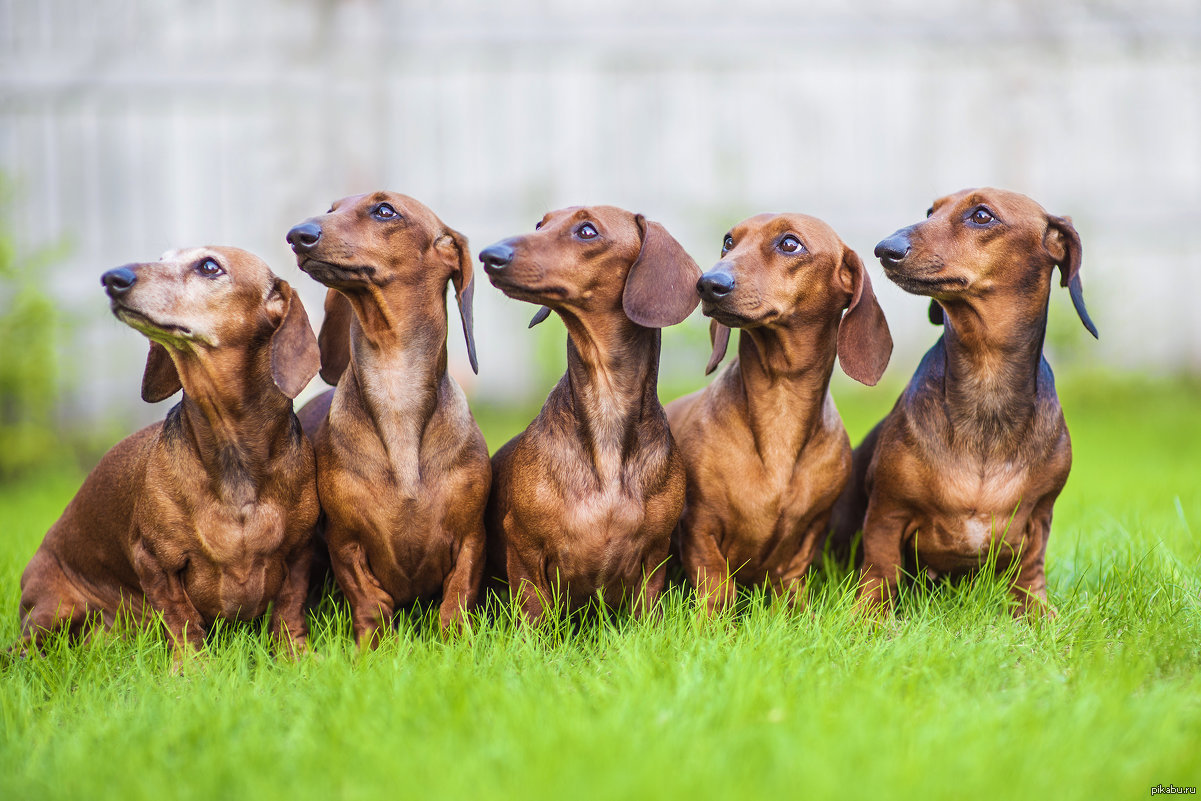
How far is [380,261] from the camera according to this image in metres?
3.68

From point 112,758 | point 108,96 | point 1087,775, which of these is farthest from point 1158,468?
point 108,96

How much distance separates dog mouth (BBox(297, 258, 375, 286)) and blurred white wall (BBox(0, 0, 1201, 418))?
635cm

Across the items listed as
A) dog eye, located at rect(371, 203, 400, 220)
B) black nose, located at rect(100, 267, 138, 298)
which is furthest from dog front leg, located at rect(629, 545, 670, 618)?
black nose, located at rect(100, 267, 138, 298)

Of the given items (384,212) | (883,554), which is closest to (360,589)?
(384,212)

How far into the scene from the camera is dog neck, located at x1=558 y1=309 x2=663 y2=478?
372 cm

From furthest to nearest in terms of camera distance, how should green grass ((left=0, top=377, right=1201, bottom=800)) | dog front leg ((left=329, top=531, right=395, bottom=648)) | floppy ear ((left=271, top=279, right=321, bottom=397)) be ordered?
dog front leg ((left=329, top=531, right=395, bottom=648)) < floppy ear ((left=271, top=279, right=321, bottom=397)) < green grass ((left=0, top=377, right=1201, bottom=800))

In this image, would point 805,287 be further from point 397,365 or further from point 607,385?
point 397,365

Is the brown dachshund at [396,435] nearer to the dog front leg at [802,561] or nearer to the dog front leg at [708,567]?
the dog front leg at [708,567]

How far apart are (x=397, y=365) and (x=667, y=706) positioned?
1.60 m

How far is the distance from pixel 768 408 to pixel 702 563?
0.63 meters

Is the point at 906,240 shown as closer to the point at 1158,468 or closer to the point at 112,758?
the point at 112,758

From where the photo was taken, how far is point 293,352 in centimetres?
362

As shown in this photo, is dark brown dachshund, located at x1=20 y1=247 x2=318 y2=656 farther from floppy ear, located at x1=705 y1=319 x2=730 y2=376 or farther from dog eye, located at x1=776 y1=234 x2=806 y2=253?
dog eye, located at x1=776 y1=234 x2=806 y2=253

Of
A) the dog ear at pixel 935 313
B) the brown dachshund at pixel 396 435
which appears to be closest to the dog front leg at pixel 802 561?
the dog ear at pixel 935 313
